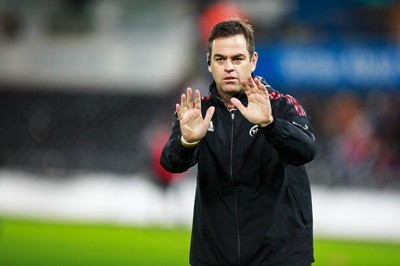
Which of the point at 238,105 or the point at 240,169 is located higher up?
the point at 238,105

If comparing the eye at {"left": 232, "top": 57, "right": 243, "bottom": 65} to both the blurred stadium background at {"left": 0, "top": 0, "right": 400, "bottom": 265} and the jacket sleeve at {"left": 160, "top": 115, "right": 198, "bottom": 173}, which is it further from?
the blurred stadium background at {"left": 0, "top": 0, "right": 400, "bottom": 265}

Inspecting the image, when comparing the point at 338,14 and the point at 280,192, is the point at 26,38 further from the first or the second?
the point at 280,192

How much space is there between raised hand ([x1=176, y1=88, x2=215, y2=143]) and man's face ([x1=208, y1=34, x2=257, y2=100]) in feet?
0.57

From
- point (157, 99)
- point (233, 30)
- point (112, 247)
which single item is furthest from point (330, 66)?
point (233, 30)

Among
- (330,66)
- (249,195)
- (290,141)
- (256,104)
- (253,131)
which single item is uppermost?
(330,66)

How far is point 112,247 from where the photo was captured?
1351 cm

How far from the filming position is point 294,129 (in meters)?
5.60

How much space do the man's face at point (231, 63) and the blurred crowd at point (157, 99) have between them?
1200 cm

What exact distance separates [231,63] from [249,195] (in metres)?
0.82

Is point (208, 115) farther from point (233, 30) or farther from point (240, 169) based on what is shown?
point (233, 30)

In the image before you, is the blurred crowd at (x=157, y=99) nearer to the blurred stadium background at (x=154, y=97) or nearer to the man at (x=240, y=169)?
the blurred stadium background at (x=154, y=97)

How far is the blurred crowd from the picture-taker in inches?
759

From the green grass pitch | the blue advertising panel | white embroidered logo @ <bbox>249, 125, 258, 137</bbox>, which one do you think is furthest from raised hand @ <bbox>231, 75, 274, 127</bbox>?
the blue advertising panel

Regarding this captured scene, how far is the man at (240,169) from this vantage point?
576cm
